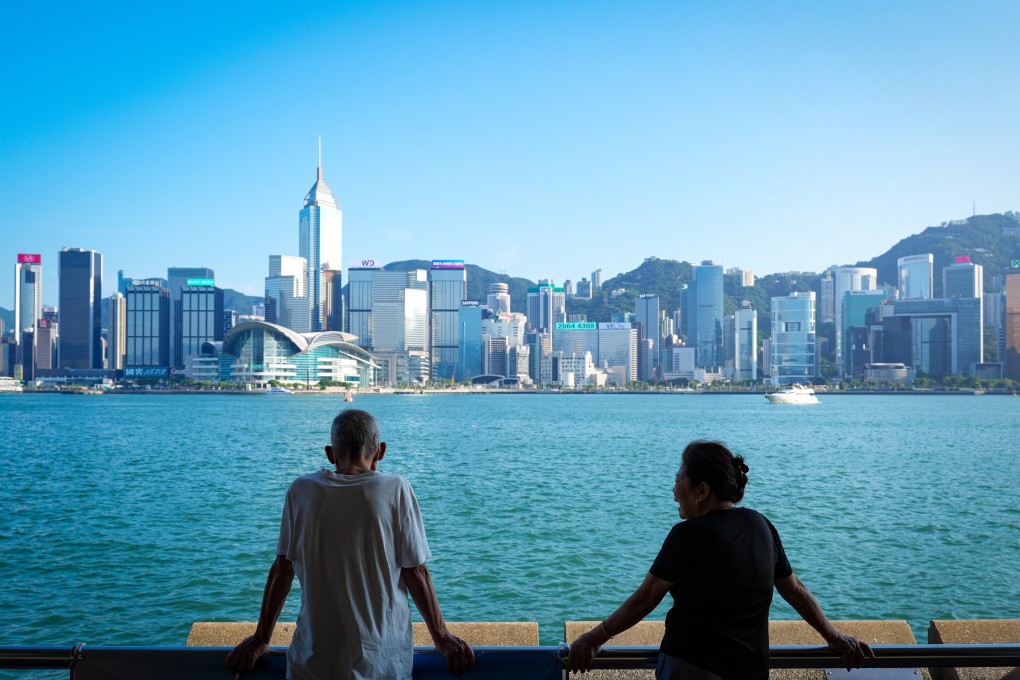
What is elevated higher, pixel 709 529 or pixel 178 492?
pixel 709 529

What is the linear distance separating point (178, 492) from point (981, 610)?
69.5 feet

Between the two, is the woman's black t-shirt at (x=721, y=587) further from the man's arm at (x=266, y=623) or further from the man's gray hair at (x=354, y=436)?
the man's arm at (x=266, y=623)

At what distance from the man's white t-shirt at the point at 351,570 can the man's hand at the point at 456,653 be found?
13 centimetres

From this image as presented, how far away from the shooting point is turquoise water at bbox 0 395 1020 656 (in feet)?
41.1

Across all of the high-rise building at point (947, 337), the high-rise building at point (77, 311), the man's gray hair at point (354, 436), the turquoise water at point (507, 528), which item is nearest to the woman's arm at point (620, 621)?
A: the man's gray hair at point (354, 436)

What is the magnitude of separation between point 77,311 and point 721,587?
220291 mm

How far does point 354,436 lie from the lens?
2971 millimetres

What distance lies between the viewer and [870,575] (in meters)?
14.7

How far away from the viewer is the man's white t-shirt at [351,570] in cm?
286

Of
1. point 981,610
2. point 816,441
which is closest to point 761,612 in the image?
point 981,610

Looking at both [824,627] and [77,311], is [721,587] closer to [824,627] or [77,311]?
[824,627]

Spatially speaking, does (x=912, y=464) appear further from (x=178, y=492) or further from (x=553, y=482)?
(x=178, y=492)

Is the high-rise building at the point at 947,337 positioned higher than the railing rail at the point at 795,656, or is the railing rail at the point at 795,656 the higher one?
the high-rise building at the point at 947,337

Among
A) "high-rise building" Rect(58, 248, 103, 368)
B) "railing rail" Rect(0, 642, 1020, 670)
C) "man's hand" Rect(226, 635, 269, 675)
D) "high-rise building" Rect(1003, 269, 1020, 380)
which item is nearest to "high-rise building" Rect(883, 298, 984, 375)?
"high-rise building" Rect(1003, 269, 1020, 380)
